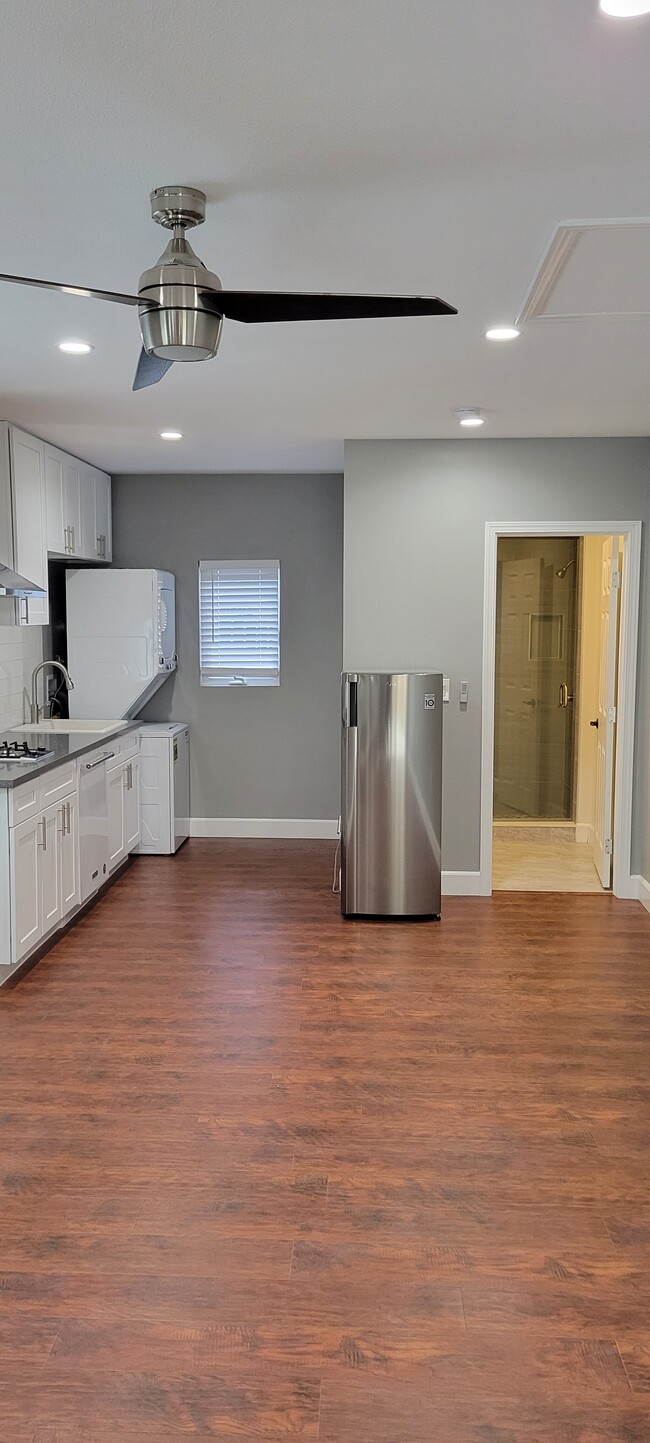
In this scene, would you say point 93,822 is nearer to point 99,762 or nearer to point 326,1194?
point 99,762

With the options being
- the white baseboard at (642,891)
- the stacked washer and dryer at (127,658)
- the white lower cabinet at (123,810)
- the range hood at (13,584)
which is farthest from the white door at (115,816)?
the white baseboard at (642,891)

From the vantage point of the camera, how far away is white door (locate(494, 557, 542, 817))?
26.7 ft

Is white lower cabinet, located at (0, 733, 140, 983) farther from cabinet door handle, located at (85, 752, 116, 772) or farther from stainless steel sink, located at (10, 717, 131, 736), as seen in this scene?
stainless steel sink, located at (10, 717, 131, 736)

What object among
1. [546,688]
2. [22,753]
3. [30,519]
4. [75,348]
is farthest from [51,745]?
[546,688]

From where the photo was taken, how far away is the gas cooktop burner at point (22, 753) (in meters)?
4.74

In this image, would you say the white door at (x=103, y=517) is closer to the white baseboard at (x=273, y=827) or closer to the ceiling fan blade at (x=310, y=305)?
the white baseboard at (x=273, y=827)

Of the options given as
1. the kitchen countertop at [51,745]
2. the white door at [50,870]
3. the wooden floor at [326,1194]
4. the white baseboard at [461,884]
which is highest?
the kitchen countertop at [51,745]

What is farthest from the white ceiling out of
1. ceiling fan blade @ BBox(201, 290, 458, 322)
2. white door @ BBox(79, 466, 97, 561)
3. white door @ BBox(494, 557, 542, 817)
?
white door @ BBox(494, 557, 542, 817)

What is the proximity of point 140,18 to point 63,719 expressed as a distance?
5.38m

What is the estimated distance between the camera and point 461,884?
593cm

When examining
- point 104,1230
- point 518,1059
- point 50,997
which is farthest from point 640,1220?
point 50,997

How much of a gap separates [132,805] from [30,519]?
6.51 ft

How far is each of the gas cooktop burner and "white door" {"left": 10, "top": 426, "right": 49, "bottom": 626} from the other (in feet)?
2.72

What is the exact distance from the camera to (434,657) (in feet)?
19.0
